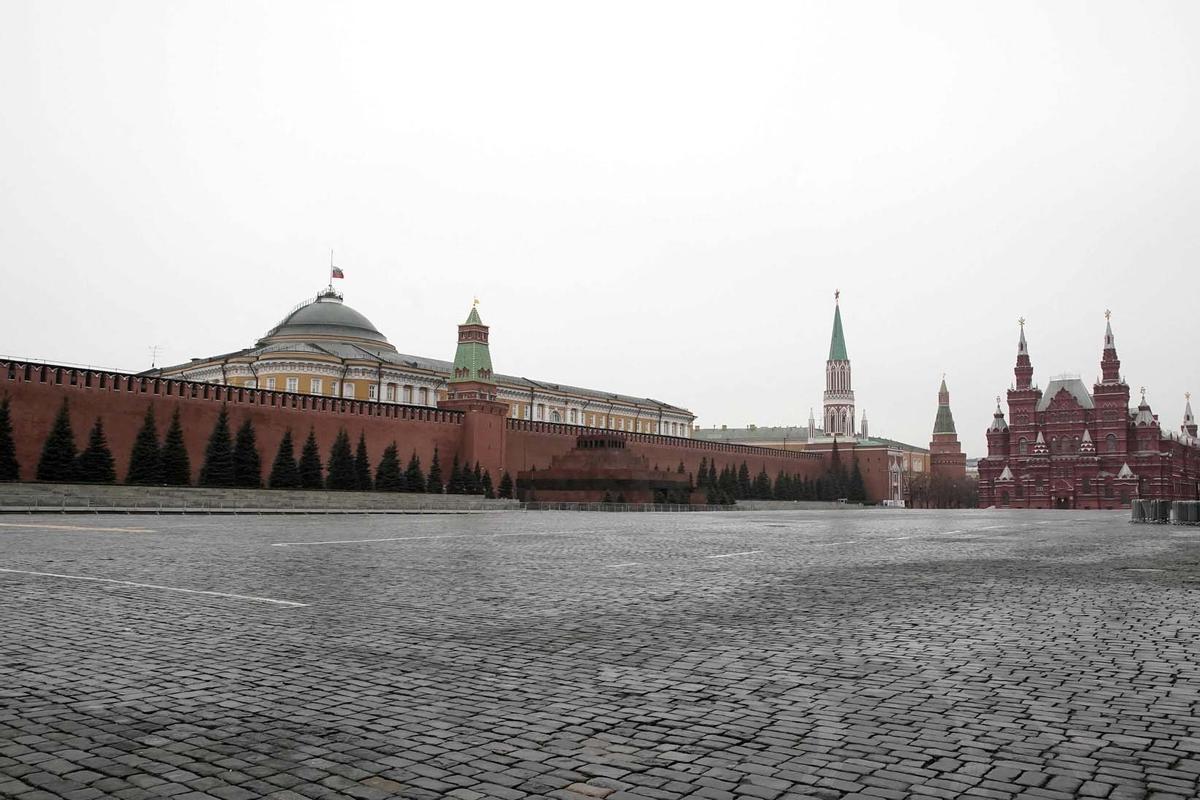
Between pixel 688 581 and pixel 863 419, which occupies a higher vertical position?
pixel 863 419

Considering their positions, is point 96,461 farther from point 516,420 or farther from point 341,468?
point 516,420

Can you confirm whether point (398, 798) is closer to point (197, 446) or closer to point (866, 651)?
point (866, 651)

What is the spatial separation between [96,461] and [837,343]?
279 ft

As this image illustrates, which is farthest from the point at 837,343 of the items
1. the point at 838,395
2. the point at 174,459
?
the point at 174,459

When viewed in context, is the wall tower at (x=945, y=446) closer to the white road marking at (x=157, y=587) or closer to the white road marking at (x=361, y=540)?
the white road marking at (x=361, y=540)

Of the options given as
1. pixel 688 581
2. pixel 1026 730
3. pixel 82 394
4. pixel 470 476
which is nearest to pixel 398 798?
pixel 1026 730

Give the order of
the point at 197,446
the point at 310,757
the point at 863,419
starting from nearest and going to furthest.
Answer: the point at 310,757
the point at 197,446
the point at 863,419

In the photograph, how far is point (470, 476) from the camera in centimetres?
4103

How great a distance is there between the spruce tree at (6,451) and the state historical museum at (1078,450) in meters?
66.3

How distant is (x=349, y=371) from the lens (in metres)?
54.3

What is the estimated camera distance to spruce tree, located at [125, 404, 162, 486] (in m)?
30.4

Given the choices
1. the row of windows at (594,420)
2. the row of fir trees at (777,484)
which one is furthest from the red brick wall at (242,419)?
the row of windows at (594,420)

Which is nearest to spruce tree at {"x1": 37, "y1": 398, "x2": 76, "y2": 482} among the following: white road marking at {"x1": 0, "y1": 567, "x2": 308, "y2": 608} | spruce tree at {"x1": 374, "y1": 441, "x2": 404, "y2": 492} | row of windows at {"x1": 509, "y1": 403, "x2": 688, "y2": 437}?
spruce tree at {"x1": 374, "y1": 441, "x2": 404, "y2": 492}

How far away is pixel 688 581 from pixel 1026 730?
16.9 feet
